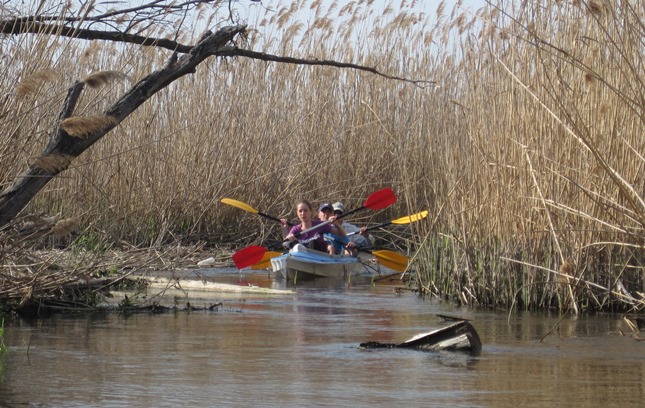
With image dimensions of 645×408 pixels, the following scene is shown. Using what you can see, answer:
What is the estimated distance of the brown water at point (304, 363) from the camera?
4832mm

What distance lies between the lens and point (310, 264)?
39.2ft

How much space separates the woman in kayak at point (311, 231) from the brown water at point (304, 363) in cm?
431

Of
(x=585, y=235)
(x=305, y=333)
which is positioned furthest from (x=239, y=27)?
(x=585, y=235)

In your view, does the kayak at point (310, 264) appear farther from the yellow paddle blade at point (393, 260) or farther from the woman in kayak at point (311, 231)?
the yellow paddle blade at point (393, 260)

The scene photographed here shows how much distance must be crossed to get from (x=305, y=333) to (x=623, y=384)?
86.1 inches

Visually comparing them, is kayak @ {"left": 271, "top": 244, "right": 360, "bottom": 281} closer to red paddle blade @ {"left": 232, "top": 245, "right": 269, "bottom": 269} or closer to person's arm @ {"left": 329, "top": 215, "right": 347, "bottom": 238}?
red paddle blade @ {"left": 232, "top": 245, "right": 269, "bottom": 269}

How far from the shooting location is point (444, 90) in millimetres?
13375

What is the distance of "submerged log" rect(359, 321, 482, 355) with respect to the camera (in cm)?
623

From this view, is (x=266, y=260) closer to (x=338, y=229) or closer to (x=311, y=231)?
(x=311, y=231)

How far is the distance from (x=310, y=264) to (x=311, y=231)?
84 cm

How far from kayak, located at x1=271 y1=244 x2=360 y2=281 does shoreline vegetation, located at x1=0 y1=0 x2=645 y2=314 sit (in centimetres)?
68

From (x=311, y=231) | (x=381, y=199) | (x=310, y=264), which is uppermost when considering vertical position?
(x=381, y=199)

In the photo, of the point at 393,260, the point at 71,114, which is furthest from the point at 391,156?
the point at 71,114

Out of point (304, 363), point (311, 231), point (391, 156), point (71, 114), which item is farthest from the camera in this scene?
point (391, 156)
